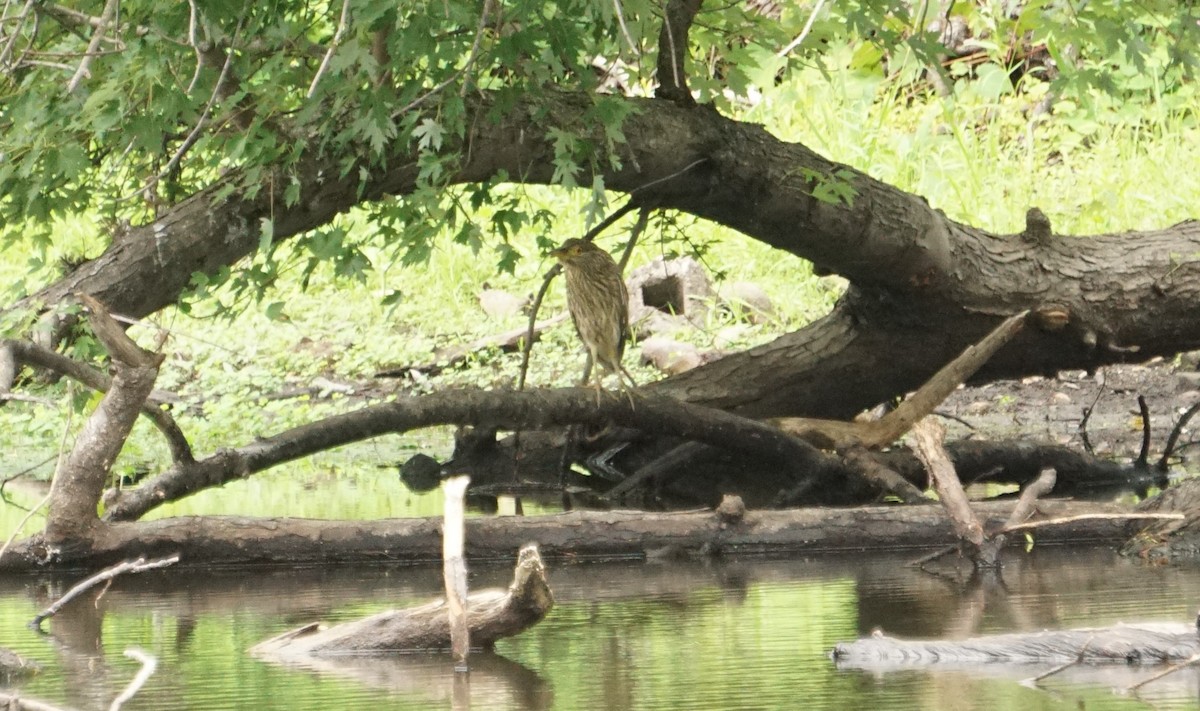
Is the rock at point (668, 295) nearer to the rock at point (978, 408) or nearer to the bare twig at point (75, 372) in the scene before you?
the rock at point (978, 408)

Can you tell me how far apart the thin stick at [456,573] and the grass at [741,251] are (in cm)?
610

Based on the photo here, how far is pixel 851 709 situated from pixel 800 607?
1466 mm

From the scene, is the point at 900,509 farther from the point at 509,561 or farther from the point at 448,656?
the point at 448,656

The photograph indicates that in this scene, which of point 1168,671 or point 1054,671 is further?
point 1054,671

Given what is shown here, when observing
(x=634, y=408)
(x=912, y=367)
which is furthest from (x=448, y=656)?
(x=912, y=367)

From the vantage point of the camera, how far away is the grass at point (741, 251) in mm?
11977

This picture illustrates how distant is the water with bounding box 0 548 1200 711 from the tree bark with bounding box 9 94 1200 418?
126cm

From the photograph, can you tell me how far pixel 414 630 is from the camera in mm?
4840

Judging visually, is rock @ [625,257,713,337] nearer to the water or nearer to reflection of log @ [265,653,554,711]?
the water

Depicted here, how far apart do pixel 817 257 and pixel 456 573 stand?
11.8 feet

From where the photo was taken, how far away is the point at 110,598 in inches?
240

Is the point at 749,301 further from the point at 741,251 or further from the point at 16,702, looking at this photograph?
the point at 16,702

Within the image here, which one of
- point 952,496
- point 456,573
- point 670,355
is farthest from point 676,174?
point 670,355

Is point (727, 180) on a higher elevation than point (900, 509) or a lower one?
higher
